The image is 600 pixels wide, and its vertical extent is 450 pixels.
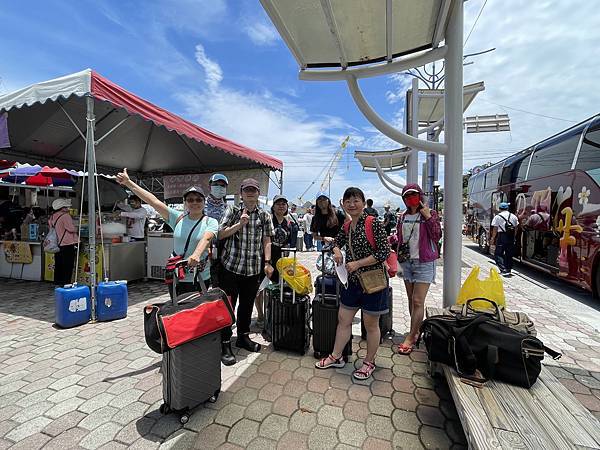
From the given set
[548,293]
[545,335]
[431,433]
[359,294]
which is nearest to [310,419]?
[431,433]

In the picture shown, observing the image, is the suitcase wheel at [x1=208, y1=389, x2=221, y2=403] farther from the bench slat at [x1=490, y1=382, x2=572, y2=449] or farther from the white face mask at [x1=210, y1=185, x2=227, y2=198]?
the white face mask at [x1=210, y1=185, x2=227, y2=198]

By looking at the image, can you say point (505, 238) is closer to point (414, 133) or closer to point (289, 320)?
point (414, 133)

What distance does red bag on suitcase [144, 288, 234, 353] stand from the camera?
1.82 metres

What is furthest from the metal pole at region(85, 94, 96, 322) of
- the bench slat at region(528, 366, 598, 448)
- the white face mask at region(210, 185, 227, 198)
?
the bench slat at region(528, 366, 598, 448)

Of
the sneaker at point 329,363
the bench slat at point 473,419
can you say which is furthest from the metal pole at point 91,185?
the bench slat at point 473,419

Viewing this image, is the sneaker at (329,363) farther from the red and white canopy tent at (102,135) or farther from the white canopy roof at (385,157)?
the white canopy roof at (385,157)

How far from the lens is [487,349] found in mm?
1868

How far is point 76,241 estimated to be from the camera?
510 centimetres

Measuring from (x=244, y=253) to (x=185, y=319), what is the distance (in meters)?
1.03

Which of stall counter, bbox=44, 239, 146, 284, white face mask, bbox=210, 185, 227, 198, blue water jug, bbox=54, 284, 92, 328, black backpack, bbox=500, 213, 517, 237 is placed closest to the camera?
blue water jug, bbox=54, 284, 92, 328

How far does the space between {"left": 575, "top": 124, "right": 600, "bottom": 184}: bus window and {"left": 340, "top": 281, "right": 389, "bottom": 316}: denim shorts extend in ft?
16.9

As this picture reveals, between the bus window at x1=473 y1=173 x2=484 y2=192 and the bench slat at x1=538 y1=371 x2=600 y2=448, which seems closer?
the bench slat at x1=538 y1=371 x2=600 y2=448

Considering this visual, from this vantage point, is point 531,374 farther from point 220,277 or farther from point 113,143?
point 113,143

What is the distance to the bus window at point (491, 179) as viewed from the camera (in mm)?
11053
